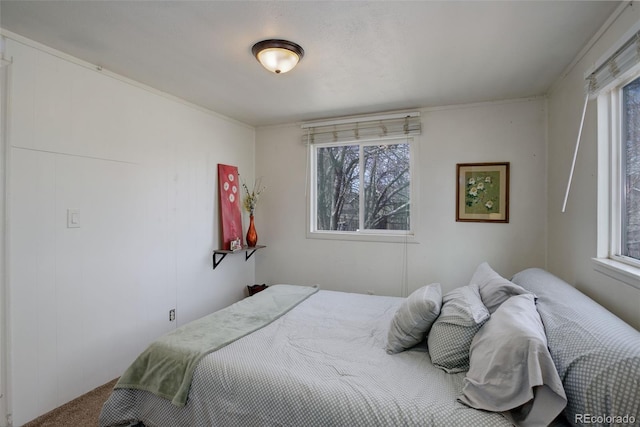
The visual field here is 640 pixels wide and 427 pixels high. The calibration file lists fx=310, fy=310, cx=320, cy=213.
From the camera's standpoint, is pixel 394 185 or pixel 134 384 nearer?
pixel 134 384

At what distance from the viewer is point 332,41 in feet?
6.38

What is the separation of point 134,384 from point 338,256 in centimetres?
239

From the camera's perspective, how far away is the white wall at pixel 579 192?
160cm

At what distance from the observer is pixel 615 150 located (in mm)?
1800

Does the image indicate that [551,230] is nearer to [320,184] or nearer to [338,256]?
[338,256]

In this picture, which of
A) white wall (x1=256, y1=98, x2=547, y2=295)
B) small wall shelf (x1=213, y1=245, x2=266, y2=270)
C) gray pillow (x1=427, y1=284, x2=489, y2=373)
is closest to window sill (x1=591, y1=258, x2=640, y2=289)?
gray pillow (x1=427, y1=284, x2=489, y2=373)

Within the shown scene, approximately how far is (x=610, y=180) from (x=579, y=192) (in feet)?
1.08

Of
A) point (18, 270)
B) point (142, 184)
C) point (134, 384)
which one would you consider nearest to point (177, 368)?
point (134, 384)

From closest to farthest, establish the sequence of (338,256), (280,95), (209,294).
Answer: (280,95)
(209,294)
(338,256)

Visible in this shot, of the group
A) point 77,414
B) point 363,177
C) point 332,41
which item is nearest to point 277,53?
point 332,41

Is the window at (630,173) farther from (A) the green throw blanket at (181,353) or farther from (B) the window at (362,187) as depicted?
(A) the green throw blanket at (181,353)

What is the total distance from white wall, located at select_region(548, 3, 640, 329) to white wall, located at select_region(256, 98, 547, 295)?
0.63 feet

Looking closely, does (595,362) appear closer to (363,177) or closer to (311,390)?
(311,390)

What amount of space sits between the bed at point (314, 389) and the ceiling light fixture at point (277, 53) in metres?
1.73
